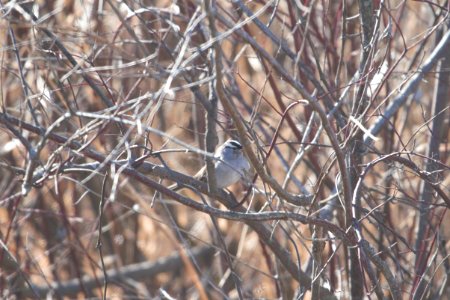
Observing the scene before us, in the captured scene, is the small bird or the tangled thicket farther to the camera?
the small bird

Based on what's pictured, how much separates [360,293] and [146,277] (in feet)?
7.18

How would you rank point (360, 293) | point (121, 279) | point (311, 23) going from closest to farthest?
point (360, 293) → point (311, 23) → point (121, 279)

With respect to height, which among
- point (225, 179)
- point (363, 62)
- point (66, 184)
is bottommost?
point (66, 184)

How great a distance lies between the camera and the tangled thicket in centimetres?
210

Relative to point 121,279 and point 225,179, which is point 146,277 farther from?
point 225,179

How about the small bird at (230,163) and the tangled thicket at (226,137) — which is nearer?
the tangled thicket at (226,137)

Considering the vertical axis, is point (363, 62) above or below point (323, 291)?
above

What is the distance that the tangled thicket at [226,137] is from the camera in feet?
6.88

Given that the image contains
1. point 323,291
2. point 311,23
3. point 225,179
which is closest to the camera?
point 323,291

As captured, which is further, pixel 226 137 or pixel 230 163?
pixel 226 137

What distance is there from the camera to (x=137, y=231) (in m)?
5.07

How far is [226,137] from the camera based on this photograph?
14.7 ft

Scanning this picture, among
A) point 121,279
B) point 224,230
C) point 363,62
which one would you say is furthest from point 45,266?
point 363,62

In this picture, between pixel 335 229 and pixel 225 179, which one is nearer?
pixel 335 229
